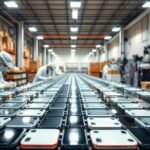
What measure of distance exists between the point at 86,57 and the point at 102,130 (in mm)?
32475

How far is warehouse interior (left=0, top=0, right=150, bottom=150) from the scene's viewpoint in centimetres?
131

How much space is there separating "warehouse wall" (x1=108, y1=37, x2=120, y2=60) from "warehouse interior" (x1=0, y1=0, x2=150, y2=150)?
3.5 inches

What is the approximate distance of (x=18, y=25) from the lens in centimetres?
1506

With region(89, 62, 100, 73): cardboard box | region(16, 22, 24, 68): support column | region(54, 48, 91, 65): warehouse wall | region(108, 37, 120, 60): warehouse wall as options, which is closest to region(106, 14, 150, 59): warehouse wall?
region(89, 62, 100, 73): cardboard box

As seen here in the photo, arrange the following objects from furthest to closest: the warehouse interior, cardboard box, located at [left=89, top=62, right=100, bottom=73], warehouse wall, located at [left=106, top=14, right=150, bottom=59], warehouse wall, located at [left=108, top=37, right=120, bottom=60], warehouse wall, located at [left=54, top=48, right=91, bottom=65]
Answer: warehouse wall, located at [left=54, top=48, right=91, bottom=65] → warehouse wall, located at [left=108, top=37, right=120, bottom=60] → cardboard box, located at [left=89, top=62, right=100, bottom=73] → warehouse wall, located at [left=106, top=14, right=150, bottom=59] → the warehouse interior

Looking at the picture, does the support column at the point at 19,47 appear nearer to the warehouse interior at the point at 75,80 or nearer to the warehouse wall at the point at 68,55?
the warehouse interior at the point at 75,80

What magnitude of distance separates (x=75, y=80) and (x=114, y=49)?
15.3 m

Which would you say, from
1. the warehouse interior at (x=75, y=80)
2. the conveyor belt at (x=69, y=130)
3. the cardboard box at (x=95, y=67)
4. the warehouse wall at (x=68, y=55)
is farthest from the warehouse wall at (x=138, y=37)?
the warehouse wall at (x=68, y=55)

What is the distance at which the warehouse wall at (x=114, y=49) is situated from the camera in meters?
20.8

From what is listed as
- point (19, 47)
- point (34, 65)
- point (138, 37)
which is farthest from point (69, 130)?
point (34, 65)

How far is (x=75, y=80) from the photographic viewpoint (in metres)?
7.54

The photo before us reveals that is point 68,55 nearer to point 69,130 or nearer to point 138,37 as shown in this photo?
point 138,37

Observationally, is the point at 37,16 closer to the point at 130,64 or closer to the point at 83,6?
the point at 83,6

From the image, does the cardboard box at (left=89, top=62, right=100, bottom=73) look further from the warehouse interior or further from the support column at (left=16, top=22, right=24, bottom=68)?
the support column at (left=16, top=22, right=24, bottom=68)
